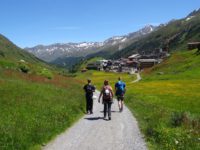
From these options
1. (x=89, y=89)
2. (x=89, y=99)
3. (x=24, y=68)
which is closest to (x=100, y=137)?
(x=89, y=99)

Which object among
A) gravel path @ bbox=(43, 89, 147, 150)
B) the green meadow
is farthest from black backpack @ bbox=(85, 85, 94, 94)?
gravel path @ bbox=(43, 89, 147, 150)

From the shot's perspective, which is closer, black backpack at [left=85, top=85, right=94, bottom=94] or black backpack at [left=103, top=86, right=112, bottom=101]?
black backpack at [left=103, top=86, right=112, bottom=101]

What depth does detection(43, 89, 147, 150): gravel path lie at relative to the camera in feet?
57.8

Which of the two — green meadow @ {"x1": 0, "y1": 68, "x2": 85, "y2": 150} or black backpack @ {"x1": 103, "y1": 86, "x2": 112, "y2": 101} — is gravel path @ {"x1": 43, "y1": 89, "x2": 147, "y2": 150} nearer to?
green meadow @ {"x1": 0, "y1": 68, "x2": 85, "y2": 150}

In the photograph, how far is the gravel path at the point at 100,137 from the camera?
17609 millimetres

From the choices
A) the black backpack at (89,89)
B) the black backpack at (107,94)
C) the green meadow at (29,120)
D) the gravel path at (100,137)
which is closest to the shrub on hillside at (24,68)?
the green meadow at (29,120)

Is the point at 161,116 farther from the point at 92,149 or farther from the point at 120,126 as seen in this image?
the point at 92,149

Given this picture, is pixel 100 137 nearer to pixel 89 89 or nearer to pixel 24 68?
pixel 89 89

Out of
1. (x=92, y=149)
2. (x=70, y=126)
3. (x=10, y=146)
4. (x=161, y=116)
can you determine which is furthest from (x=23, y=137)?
(x=161, y=116)

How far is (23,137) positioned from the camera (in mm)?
17047

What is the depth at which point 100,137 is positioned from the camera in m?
20.0

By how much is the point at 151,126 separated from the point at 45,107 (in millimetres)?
7498

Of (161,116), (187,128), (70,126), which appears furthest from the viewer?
(161,116)

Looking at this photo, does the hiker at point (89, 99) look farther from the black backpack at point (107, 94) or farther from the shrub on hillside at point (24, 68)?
the shrub on hillside at point (24, 68)
